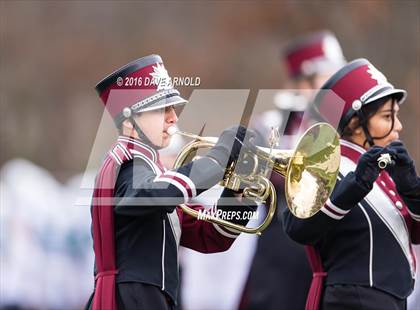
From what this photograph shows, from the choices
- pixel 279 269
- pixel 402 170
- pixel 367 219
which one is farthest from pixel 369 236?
pixel 279 269

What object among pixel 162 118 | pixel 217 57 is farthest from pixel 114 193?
pixel 217 57

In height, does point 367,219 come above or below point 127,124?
below

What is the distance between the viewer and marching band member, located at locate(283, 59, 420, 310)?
232 inches

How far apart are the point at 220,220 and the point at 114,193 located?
495mm

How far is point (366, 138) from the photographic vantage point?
6285 mm

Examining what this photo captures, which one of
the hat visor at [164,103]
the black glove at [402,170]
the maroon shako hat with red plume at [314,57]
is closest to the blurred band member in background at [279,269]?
the maroon shako hat with red plume at [314,57]

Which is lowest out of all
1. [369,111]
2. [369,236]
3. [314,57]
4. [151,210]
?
[314,57]

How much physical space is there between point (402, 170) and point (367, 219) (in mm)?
312

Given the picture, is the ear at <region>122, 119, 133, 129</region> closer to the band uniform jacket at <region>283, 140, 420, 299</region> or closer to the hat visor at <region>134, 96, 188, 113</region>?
the hat visor at <region>134, 96, 188, 113</region>

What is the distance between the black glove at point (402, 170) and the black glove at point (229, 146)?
693 millimetres

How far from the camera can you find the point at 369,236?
6051mm

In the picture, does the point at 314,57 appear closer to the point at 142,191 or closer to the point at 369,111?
the point at 369,111

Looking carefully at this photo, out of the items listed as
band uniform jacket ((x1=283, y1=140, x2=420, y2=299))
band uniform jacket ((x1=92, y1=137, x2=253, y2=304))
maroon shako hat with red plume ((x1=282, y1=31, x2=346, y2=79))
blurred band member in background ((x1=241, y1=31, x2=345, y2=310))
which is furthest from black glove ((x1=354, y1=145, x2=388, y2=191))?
maroon shako hat with red plume ((x1=282, y1=31, x2=346, y2=79))

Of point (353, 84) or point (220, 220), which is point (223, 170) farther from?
point (353, 84)
